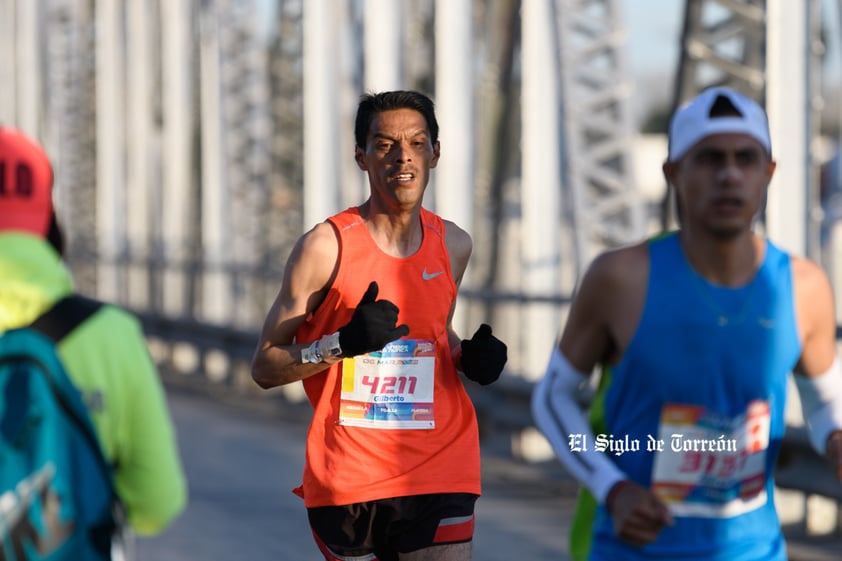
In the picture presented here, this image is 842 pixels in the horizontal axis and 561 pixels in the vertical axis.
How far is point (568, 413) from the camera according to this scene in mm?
3936

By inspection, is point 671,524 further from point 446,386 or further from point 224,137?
point 224,137

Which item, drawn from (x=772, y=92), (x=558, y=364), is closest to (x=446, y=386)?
(x=558, y=364)

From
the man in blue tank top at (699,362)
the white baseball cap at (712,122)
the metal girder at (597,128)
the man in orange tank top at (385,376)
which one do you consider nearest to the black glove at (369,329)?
the man in orange tank top at (385,376)

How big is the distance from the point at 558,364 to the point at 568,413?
104 mm

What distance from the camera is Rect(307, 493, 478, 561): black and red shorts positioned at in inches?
194

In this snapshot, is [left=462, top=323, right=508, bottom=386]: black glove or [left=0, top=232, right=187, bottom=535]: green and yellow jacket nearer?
[left=0, top=232, right=187, bottom=535]: green and yellow jacket

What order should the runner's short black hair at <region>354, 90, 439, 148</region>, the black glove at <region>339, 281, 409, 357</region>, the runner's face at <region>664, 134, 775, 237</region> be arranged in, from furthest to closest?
the runner's short black hair at <region>354, 90, 439, 148</region>, the black glove at <region>339, 281, 409, 357</region>, the runner's face at <region>664, 134, 775, 237</region>

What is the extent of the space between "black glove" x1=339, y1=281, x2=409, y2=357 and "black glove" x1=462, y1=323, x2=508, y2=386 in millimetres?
239

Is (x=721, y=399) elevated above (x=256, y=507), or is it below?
above

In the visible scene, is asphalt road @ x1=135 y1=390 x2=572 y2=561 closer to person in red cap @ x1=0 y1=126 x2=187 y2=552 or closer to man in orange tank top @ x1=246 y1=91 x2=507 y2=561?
man in orange tank top @ x1=246 y1=91 x2=507 y2=561

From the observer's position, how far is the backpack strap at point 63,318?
3.46 meters

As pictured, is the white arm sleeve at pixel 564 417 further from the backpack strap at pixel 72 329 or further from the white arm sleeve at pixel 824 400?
the backpack strap at pixel 72 329

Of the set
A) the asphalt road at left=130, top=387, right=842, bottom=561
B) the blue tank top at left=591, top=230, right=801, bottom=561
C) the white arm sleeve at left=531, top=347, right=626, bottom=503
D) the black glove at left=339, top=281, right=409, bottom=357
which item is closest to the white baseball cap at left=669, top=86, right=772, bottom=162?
the blue tank top at left=591, top=230, right=801, bottom=561

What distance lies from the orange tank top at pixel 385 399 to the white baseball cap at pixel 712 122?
1.24 meters
